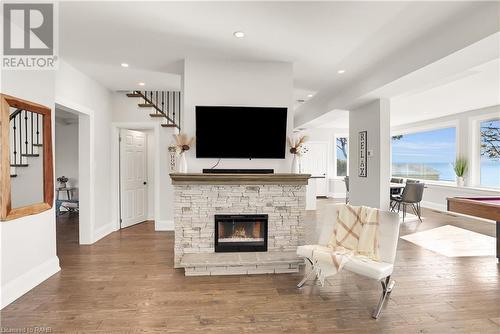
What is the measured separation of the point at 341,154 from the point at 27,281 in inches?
389

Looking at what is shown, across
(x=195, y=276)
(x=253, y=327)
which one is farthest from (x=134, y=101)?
(x=253, y=327)

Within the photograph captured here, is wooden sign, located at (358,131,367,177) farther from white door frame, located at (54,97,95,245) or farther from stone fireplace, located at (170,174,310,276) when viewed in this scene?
white door frame, located at (54,97,95,245)

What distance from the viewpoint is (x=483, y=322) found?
238 centimetres

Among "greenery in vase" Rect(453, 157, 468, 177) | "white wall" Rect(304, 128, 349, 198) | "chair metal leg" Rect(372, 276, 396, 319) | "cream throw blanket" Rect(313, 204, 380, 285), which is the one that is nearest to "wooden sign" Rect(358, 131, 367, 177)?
"cream throw blanket" Rect(313, 204, 380, 285)

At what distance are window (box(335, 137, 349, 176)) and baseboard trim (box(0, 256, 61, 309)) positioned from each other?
30.7 ft

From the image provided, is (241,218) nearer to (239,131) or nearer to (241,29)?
(239,131)

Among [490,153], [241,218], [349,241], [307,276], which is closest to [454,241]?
[349,241]

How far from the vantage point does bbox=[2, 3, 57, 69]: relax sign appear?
8.57 ft

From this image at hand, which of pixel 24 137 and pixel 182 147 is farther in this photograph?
pixel 182 147

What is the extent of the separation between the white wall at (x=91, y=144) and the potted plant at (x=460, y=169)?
8.28 meters

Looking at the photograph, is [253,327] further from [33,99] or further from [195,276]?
[33,99]

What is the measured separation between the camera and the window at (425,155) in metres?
8.12

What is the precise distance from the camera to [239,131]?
372cm

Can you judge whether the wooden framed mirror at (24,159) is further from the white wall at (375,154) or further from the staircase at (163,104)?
the white wall at (375,154)
